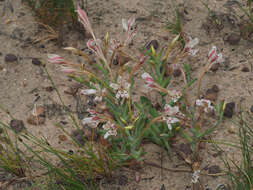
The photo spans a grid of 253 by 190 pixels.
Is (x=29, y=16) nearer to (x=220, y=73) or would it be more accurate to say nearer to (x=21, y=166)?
(x=21, y=166)

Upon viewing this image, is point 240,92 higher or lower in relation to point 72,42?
lower

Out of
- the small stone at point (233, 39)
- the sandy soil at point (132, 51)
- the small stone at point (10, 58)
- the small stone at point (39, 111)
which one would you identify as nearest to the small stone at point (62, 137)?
the sandy soil at point (132, 51)

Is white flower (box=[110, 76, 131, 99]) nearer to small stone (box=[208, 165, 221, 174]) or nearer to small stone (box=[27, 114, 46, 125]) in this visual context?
small stone (box=[208, 165, 221, 174])

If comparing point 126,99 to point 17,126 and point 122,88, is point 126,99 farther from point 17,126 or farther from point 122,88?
point 17,126

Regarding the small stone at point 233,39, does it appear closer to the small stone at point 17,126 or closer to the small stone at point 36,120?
the small stone at point 36,120

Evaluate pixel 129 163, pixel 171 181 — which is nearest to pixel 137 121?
pixel 129 163

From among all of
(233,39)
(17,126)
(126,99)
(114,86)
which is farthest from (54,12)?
(233,39)
